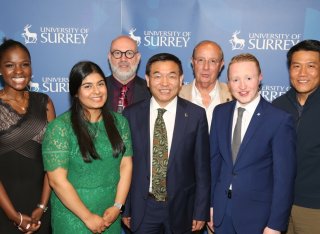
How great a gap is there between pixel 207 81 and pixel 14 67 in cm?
192

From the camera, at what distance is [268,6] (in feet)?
14.7

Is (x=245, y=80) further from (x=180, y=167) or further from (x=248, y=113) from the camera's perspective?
(x=180, y=167)

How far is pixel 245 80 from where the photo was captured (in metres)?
2.59

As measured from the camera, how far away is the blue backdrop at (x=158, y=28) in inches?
178

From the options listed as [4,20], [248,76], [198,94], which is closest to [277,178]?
[248,76]

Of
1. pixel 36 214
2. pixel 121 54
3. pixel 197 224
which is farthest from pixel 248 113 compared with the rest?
pixel 36 214

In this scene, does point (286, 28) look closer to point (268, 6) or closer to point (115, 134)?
point (268, 6)

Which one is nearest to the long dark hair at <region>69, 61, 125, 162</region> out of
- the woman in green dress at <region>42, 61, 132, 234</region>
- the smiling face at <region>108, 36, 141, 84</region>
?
the woman in green dress at <region>42, 61, 132, 234</region>

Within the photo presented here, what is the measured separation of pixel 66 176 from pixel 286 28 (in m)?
3.49

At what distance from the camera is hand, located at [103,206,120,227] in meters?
2.61

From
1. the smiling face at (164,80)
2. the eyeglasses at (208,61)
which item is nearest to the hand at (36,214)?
the smiling face at (164,80)

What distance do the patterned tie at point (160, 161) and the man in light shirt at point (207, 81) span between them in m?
1.00

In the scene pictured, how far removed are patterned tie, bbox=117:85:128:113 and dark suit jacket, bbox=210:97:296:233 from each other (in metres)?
1.25

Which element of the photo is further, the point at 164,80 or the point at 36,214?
the point at 36,214
